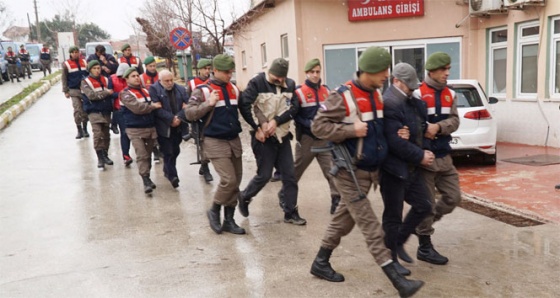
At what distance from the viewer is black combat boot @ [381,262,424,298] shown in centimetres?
378

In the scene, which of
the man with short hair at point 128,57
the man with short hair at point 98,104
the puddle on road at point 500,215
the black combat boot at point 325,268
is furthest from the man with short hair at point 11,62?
the black combat boot at point 325,268

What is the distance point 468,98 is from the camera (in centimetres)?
877

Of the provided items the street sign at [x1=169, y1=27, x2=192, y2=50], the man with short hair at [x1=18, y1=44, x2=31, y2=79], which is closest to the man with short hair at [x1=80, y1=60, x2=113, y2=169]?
the street sign at [x1=169, y1=27, x2=192, y2=50]

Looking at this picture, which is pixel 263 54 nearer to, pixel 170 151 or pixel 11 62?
pixel 170 151

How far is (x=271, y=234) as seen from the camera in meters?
5.59

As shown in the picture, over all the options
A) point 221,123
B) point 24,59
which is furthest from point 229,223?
point 24,59

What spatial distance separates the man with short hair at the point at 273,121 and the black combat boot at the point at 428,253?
1.49m

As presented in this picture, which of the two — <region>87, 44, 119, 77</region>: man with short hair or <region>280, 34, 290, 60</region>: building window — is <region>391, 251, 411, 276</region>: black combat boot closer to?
<region>87, 44, 119, 77</region>: man with short hair

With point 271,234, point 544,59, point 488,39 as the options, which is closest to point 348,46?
point 488,39

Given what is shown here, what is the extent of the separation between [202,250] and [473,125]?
5.31 m

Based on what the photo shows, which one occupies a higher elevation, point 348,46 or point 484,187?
point 348,46

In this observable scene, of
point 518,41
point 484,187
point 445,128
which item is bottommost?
point 484,187

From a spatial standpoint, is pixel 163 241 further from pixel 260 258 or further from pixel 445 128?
pixel 445 128

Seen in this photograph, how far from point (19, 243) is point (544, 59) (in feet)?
32.2
